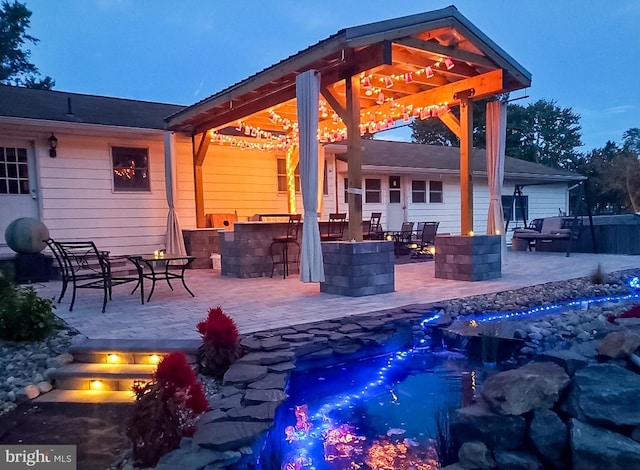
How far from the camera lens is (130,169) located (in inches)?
365

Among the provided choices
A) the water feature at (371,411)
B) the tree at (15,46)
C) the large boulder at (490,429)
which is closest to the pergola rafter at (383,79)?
the water feature at (371,411)

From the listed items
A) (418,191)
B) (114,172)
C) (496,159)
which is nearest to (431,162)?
(418,191)

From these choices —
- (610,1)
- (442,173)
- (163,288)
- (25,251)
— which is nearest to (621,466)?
(163,288)

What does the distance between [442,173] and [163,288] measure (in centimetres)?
1008

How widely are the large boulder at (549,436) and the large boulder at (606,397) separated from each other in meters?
0.14

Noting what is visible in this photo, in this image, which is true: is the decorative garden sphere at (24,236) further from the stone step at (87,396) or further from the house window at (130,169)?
the stone step at (87,396)

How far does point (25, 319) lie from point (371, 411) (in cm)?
316

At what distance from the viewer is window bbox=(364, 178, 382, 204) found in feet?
43.9

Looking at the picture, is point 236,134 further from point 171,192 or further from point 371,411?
point 371,411

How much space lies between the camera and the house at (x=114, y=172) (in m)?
8.05

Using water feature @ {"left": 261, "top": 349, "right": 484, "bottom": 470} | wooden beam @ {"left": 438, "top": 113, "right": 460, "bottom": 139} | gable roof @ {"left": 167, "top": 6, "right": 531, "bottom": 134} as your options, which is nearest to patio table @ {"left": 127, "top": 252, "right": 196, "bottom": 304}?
water feature @ {"left": 261, "top": 349, "right": 484, "bottom": 470}

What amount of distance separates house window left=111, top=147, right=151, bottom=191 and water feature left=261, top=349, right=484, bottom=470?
7062 millimetres

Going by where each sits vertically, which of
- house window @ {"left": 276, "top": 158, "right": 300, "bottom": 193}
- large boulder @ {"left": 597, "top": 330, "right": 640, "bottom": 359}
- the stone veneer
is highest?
house window @ {"left": 276, "top": 158, "right": 300, "bottom": 193}

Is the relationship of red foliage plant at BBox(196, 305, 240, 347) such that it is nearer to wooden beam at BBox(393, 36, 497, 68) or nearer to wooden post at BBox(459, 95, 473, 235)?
wooden beam at BBox(393, 36, 497, 68)
